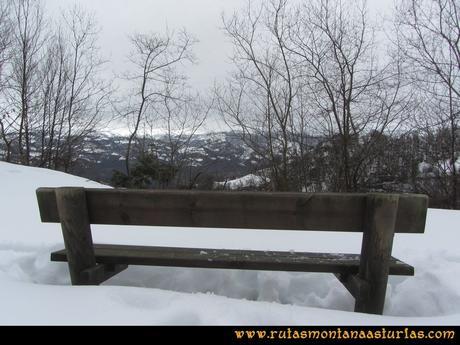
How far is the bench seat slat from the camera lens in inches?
95.5

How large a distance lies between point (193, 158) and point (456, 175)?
981cm

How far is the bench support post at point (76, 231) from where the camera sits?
2.38 meters

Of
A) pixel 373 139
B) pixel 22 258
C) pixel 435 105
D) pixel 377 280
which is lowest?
pixel 22 258

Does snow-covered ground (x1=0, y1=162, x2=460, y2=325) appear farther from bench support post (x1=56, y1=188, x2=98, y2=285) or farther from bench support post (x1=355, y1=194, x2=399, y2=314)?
bench support post (x1=355, y1=194, x2=399, y2=314)

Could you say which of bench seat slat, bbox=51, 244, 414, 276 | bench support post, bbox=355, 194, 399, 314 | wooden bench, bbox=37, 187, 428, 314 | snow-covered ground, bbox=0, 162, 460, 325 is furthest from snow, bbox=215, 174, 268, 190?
bench support post, bbox=355, 194, 399, 314

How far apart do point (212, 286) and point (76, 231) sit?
113 centimetres

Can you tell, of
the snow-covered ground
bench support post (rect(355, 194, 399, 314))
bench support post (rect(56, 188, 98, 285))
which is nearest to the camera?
the snow-covered ground

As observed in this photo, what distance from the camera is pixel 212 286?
9.74 ft

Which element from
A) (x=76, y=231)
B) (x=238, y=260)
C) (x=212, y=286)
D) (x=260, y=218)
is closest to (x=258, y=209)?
(x=260, y=218)

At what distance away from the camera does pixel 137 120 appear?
16.2 meters

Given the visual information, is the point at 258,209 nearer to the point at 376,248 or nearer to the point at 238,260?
the point at 238,260

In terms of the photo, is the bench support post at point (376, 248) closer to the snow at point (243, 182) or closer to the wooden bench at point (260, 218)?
the wooden bench at point (260, 218)
